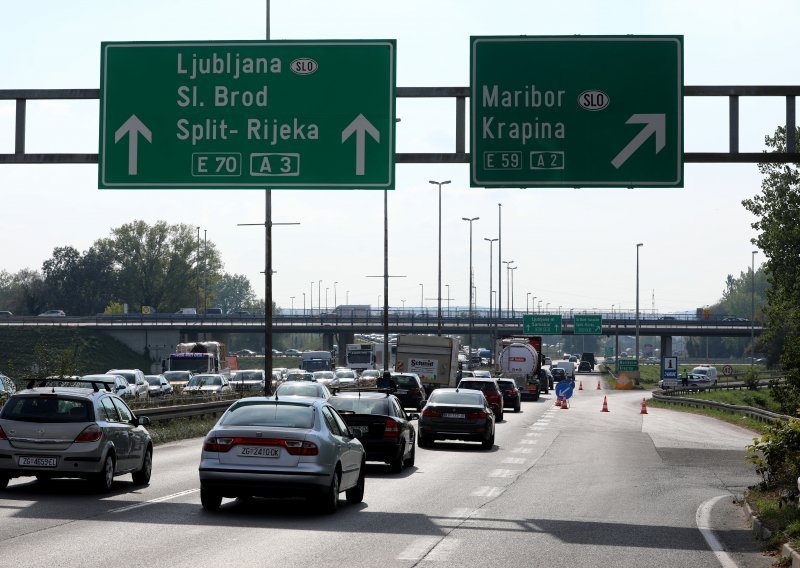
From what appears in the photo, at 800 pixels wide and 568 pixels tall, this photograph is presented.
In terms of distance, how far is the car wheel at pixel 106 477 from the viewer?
17969 millimetres

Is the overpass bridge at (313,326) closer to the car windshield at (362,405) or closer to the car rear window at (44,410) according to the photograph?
the car windshield at (362,405)

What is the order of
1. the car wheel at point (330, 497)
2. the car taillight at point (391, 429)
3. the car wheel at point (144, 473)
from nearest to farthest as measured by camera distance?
the car wheel at point (330, 497) < the car wheel at point (144, 473) < the car taillight at point (391, 429)

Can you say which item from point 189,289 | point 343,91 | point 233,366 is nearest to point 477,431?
point 343,91

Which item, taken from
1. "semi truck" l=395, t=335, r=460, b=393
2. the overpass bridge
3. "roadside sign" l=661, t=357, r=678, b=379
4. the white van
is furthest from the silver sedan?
the overpass bridge

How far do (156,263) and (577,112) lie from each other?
14924cm

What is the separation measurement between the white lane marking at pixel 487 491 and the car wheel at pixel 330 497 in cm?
385

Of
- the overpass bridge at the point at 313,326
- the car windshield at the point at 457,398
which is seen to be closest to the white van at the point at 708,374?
the overpass bridge at the point at 313,326

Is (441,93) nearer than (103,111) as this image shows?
Yes

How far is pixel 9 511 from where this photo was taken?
607 inches

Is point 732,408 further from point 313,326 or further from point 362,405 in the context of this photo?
point 313,326

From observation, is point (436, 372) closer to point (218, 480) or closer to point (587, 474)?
point (587, 474)

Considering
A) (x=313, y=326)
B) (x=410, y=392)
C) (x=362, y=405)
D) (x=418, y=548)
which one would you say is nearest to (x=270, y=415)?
(x=418, y=548)

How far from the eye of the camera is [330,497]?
625 inches

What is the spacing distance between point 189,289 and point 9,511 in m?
153
